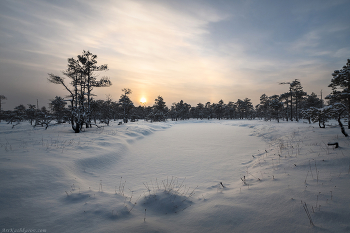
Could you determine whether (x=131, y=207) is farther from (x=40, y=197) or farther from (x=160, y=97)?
(x=160, y=97)

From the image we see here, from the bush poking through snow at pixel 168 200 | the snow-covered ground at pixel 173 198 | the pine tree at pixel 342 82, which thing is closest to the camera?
the snow-covered ground at pixel 173 198

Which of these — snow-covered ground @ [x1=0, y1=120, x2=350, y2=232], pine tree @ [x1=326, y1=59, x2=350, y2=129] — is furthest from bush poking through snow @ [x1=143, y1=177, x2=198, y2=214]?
pine tree @ [x1=326, y1=59, x2=350, y2=129]

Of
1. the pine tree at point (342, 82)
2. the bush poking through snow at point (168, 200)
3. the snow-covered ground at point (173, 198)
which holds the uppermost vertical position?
the pine tree at point (342, 82)

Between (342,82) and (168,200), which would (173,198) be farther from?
(342,82)

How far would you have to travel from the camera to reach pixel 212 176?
6918 mm

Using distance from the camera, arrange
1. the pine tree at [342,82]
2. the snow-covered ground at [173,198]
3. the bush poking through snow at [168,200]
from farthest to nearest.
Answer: the pine tree at [342,82] → the bush poking through snow at [168,200] → the snow-covered ground at [173,198]

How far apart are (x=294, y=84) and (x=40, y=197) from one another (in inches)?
2110

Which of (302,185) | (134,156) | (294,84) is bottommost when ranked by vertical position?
(134,156)

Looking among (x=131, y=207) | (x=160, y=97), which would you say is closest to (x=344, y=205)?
(x=131, y=207)

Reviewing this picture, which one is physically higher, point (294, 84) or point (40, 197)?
point (294, 84)

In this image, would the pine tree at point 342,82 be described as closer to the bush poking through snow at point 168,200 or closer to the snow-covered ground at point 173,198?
the snow-covered ground at point 173,198

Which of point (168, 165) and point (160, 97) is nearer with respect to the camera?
point (168, 165)

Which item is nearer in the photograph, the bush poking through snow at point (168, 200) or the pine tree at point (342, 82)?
the bush poking through snow at point (168, 200)

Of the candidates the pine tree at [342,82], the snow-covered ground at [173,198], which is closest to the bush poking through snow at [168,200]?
the snow-covered ground at [173,198]
